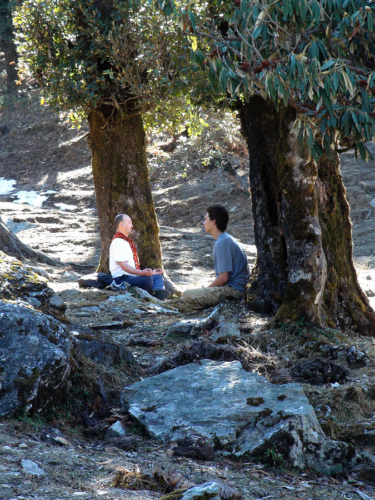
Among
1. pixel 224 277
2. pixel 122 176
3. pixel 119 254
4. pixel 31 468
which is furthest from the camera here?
pixel 122 176

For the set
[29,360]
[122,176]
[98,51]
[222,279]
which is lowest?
[222,279]

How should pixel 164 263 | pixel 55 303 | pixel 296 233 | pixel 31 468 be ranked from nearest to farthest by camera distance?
pixel 31 468 < pixel 55 303 < pixel 296 233 < pixel 164 263

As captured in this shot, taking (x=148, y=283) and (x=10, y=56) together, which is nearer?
(x=148, y=283)

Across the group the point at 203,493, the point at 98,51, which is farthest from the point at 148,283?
the point at 203,493

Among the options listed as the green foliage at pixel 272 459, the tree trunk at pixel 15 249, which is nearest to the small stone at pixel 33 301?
the green foliage at pixel 272 459

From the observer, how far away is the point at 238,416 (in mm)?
3125

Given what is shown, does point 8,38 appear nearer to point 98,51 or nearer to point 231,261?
point 98,51

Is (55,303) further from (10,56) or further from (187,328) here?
(10,56)

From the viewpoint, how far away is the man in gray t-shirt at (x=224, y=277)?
6.67m

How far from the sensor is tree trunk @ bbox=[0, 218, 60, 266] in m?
10.6

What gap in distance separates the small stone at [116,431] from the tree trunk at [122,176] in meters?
6.32

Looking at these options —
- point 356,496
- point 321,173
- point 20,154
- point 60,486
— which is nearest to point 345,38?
point 321,173

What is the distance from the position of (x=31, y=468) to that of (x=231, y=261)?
183 inches

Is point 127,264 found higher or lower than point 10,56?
lower
